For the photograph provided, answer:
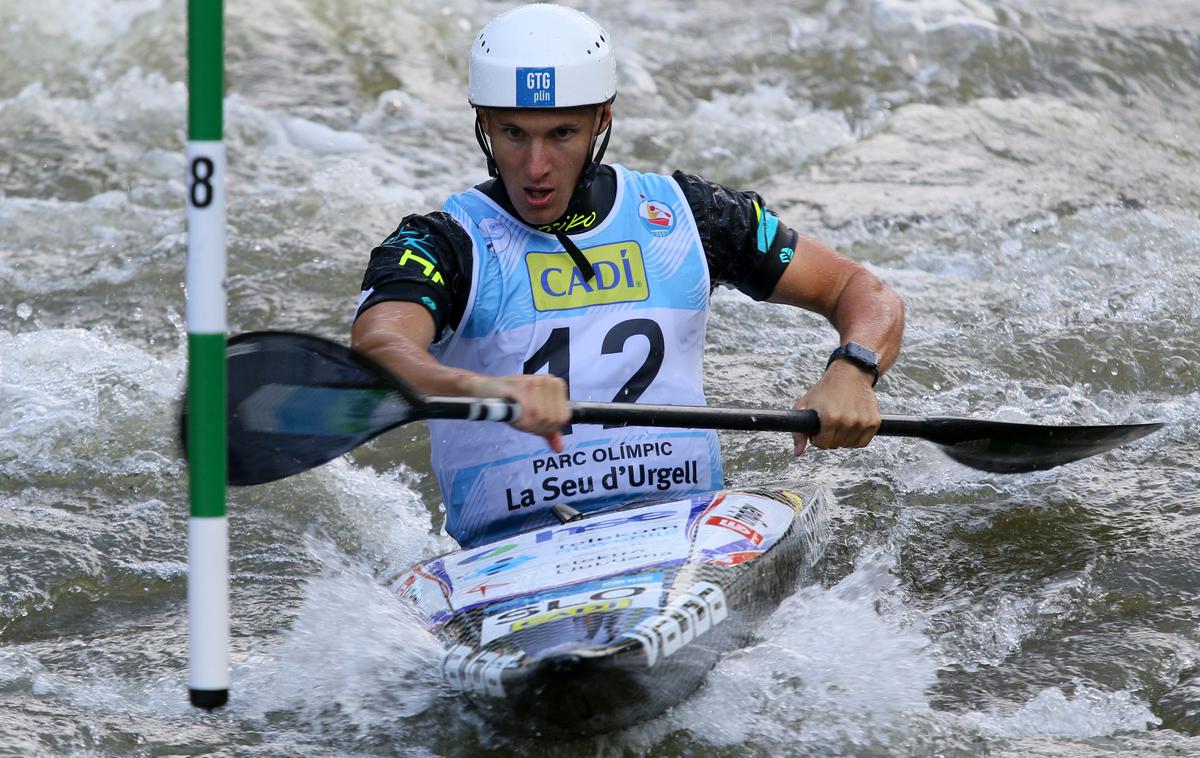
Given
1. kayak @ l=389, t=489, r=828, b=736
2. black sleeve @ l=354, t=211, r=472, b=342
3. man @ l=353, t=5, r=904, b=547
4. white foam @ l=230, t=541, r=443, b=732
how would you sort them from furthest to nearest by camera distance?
man @ l=353, t=5, r=904, b=547
black sleeve @ l=354, t=211, r=472, b=342
white foam @ l=230, t=541, r=443, b=732
kayak @ l=389, t=489, r=828, b=736

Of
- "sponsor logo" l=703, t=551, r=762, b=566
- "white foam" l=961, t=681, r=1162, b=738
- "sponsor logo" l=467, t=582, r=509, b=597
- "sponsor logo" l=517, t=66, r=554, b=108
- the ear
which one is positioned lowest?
"white foam" l=961, t=681, r=1162, b=738

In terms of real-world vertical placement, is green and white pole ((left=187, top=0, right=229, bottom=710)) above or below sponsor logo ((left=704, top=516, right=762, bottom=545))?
above

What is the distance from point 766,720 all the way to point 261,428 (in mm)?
1331

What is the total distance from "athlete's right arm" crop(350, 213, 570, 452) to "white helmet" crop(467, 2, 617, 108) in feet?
1.22

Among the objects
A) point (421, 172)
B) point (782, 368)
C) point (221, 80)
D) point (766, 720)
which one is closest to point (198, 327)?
point (221, 80)

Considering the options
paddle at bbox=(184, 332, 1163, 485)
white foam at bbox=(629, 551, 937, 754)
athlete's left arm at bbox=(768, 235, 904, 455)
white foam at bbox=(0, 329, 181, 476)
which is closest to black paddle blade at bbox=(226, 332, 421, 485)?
paddle at bbox=(184, 332, 1163, 485)

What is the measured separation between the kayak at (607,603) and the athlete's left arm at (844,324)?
0.86 ft

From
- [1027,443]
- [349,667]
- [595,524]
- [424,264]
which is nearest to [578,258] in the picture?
[424,264]

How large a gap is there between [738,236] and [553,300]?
66 cm

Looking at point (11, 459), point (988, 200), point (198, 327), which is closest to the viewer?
point (198, 327)

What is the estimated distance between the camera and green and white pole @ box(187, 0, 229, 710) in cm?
258

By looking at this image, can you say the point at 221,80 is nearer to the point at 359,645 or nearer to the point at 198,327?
the point at 198,327

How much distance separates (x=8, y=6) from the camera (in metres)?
10.6

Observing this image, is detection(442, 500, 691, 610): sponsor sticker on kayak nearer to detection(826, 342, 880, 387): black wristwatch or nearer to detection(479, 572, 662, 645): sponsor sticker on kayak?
detection(479, 572, 662, 645): sponsor sticker on kayak
